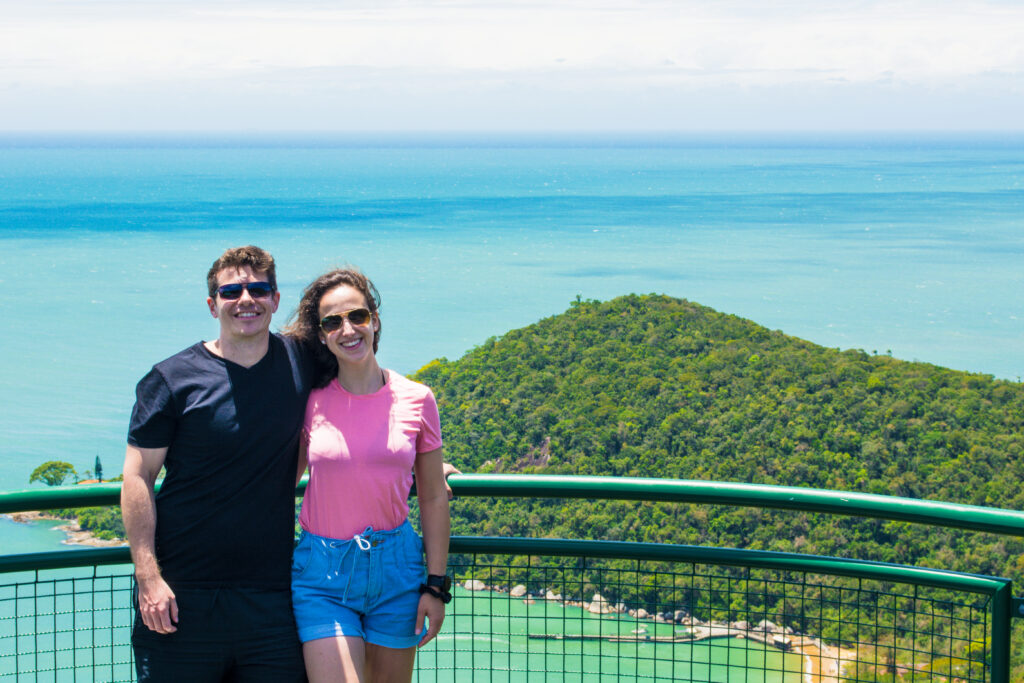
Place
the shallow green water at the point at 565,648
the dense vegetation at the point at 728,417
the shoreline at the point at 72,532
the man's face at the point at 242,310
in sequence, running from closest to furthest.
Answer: the man's face at the point at 242,310 → the shallow green water at the point at 565,648 → the dense vegetation at the point at 728,417 → the shoreline at the point at 72,532

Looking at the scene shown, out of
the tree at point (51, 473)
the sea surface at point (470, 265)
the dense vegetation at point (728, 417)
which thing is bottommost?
the tree at point (51, 473)

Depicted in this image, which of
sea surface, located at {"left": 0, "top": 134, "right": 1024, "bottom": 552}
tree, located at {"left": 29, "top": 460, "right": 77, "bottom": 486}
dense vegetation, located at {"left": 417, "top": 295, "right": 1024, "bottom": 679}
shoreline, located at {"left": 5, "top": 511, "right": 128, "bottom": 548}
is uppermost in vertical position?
sea surface, located at {"left": 0, "top": 134, "right": 1024, "bottom": 552}

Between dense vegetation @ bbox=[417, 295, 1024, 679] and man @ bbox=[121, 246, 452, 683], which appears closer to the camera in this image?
man @ bbox=[121, 246, 452, 683]

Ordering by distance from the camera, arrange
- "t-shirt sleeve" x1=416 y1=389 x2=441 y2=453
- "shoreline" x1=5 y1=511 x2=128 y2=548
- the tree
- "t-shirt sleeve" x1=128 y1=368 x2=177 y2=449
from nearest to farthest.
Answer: "t-shirt sleeve" x1=128 y1=368 x2=177 y2=449 < "t-shirt sleeve" x1=416 y1=389 x2=441 y2=453 < "shoreline" x1=5 y1=511 x2=128 y2=548 < the tree

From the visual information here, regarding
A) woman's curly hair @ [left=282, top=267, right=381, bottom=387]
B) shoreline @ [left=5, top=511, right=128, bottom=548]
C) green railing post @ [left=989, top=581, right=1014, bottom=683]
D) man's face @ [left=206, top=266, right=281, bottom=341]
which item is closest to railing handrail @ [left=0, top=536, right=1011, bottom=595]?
green railing post @ [left=989, top=581, right=1014, bottom=683]

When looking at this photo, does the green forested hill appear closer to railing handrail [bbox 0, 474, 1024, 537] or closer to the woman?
railing handrail [bbox 0, 474, 1024, 537]

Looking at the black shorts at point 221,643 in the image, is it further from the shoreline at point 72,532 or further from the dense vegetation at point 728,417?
the shoreline at point 72,532

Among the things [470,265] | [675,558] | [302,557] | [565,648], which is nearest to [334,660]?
[302,557]

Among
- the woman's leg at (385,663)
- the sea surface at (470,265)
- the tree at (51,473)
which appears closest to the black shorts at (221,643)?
the woman's leg at (385,663)
